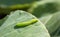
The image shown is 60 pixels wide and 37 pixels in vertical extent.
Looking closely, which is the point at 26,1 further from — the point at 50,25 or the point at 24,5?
the point at 50,25

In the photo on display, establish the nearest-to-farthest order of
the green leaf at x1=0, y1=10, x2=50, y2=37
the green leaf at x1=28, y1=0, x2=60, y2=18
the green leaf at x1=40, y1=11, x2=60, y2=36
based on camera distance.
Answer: the green leaf at x1=0, y1=10, x2=50, y2=37
the green leaf at x1=40, y1=11, x2=60, y2=36
the green leaf at x1=28, y1=0, x2=60, y2=18

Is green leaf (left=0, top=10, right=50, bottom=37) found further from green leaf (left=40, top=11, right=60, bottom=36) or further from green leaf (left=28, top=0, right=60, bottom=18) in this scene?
green leaf (left=28, top=0, right=60, bottom=18)

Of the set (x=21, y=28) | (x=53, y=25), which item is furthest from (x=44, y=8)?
(x=21, y=28)

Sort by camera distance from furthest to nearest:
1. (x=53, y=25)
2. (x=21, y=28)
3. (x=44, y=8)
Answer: (x=44, y=8)
(x=53, y=25)
(x=21, y=28)

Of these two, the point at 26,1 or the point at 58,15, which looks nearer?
the point at 58,15

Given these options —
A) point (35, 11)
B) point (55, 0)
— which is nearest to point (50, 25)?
point (35, 11)

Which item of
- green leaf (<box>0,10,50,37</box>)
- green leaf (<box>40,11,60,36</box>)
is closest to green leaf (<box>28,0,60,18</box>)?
green leaf (<box>40,11,60,36</box>)

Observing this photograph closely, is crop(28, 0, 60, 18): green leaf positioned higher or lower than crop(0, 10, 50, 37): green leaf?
higher

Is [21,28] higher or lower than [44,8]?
lower

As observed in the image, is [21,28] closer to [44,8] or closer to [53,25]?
[53,25]
